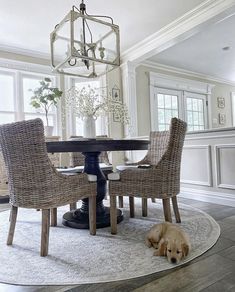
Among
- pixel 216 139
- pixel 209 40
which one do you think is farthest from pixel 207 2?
pixel 216 139

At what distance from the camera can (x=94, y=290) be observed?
4.14 ft

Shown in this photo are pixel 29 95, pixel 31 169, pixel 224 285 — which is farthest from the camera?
pixel 29 95

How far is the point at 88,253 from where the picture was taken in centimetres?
170

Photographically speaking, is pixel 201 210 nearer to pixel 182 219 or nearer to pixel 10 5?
pixel 182 219

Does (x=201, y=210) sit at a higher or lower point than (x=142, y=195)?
lower

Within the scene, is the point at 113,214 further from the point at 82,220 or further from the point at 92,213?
the point at 82,220

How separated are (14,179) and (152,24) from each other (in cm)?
314

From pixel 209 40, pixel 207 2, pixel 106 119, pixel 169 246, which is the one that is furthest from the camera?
pixel 106 119

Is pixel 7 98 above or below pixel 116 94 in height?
below

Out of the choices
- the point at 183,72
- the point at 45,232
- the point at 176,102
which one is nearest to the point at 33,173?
the point at 45,232

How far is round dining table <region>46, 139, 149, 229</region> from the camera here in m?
1.92

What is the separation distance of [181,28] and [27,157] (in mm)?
3059

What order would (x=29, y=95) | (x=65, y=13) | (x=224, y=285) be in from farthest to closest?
(x=29, y=95), (x=65, y=13), (x=224, y=285)

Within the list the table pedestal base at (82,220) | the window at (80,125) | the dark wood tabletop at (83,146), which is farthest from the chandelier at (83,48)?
the table pedestal base at (82,220)
